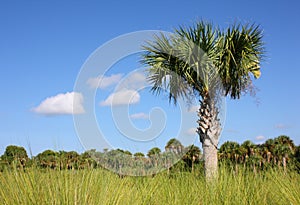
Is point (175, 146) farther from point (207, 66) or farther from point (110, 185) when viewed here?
point (110, 185)

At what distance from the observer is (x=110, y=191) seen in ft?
13.2

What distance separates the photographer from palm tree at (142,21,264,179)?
10.5 meters

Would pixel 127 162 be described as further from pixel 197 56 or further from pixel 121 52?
pixel 197 56

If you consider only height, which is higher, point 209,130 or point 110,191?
point 209,130

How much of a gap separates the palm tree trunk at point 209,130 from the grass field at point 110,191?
13.8ft

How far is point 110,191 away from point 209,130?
6755 millimetres

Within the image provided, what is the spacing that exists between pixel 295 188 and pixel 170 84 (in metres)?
6.79

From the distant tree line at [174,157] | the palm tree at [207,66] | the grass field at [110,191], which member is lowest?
the grass field at [110,191]

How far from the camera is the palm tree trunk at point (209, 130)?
10.2 metres

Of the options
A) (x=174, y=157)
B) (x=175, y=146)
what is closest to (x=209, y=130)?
(x=175, y=146)

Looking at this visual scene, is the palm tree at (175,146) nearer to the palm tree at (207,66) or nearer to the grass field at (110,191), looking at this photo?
the palm tree at (207,66)

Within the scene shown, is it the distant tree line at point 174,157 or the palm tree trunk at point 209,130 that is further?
the palm tree trunk at point 209,130

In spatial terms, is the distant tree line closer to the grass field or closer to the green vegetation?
the green vegetation

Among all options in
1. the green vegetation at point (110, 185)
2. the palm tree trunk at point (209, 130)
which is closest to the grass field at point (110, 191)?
the green vegetation at point (110, 185)
